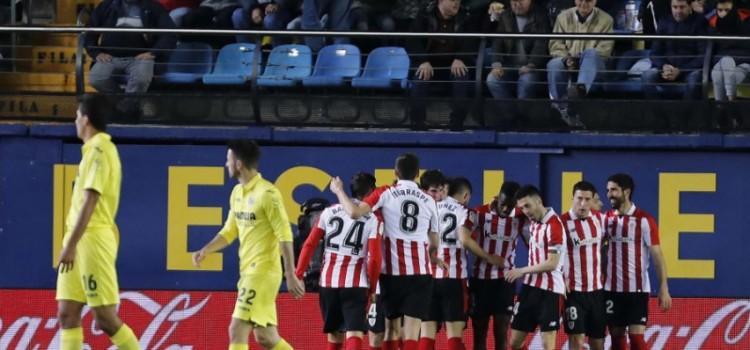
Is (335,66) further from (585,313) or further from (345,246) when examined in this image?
(585,313)

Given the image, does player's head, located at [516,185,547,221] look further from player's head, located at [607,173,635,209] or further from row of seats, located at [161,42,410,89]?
row of seats, located at [161,42,410,89]

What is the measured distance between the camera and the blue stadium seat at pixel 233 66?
16.0 m

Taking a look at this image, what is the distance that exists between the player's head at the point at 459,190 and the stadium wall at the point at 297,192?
1.11m

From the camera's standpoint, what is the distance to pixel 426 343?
560 inches

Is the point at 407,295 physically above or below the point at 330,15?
below

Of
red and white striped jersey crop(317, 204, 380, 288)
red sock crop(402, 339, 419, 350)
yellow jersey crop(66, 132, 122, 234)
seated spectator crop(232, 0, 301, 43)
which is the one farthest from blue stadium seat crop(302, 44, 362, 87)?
yellow jersey crop(66, 132, 122, 234)

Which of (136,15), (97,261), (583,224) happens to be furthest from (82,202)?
(136,15)

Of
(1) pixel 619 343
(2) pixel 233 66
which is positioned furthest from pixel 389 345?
(2) pixel 233 66

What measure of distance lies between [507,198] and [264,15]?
3.91 meters

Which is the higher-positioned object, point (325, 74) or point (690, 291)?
point (325, 74)

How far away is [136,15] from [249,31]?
155 cm

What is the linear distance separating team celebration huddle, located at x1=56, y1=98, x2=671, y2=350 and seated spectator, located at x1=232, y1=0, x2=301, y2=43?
7.73 ft

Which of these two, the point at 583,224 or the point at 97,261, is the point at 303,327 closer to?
the point at 583,224

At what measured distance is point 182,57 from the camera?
1625 centimetres
